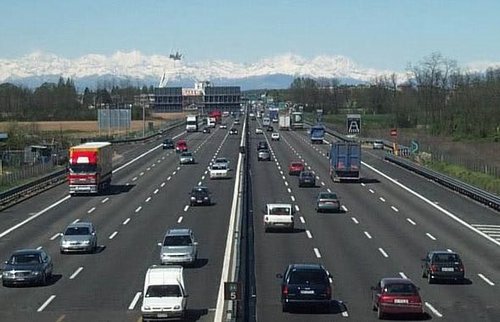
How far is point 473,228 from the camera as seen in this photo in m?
54.1

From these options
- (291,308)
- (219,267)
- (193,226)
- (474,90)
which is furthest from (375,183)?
(474,90)

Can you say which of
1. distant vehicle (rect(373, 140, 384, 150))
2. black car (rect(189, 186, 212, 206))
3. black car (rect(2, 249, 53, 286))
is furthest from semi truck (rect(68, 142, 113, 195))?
distant vehicle (rect(373, 140, 384, 150))

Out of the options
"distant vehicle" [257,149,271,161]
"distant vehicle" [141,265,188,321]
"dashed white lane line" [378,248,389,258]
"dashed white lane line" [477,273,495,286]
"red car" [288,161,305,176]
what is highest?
"distant vehicle" [141,265,188,321]

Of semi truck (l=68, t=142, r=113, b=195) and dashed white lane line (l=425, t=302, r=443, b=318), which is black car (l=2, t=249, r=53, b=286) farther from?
semi truck (l=68, t=142, r=113, b=195)

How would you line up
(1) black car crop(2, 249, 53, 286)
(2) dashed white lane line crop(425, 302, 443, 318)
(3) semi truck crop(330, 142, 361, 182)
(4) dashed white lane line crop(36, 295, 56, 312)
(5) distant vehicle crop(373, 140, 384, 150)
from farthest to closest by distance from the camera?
(5) distant vehicle crop(373, 140, 384, 150) < (3) semi truck crop(330, 142, 361, 182) < (1) black car crop(2, 249, 53, 286) < (4) dashed white lane line crop(36, 295, 56, 312) < (2) dashed white lane line crop(425, 302, 443, 318)

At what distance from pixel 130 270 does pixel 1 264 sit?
5.58 metres

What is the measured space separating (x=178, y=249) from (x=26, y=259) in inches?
239

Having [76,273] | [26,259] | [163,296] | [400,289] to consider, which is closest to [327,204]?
[76,273]

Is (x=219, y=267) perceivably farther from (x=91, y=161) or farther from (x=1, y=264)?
(x=91, y=161)

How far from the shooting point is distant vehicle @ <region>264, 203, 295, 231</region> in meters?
51.9

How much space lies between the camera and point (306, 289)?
103 feet

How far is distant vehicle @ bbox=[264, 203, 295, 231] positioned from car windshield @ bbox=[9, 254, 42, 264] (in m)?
16.5

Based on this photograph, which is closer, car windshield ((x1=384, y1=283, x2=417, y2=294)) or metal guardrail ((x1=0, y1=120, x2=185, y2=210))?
car windshield ((x1=384, y1=283, x2=417, y2=294))

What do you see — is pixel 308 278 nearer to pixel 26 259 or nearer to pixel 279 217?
pixel 26 259
